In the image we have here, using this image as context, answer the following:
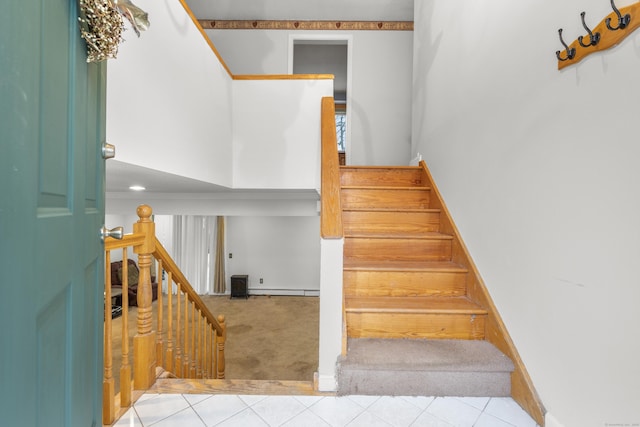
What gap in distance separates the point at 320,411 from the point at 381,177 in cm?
205

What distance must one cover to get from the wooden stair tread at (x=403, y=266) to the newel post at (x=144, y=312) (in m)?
1.10

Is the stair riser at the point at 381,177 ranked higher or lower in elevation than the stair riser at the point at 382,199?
higher

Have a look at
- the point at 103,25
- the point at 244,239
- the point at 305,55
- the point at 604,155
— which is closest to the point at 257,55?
the point at 305,55

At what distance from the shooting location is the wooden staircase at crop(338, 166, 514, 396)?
1.34 m

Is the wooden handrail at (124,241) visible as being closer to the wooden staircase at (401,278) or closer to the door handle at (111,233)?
the door handle at (111,233)

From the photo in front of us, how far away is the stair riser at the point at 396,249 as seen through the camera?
6.65ft

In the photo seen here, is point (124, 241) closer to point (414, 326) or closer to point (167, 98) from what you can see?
point (167, 98)

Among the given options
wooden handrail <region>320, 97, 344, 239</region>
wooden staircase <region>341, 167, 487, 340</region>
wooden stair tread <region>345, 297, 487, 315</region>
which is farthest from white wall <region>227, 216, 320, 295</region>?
wooden stair tread <region>345, 297, 487, 315</region>

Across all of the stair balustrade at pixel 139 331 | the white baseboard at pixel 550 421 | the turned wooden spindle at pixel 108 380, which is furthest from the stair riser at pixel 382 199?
the turned wooden spindle at pixel 108 380

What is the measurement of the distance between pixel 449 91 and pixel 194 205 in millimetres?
2991

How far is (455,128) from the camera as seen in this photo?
6.90 feet

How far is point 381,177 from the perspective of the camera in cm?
279

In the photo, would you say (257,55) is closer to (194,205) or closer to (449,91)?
(194,205)

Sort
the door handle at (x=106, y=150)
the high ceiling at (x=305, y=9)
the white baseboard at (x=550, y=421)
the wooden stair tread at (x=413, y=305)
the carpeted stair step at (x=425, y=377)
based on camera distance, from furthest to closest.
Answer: the high ceiling at (x=305, y=9), the wooden stair tread at (x=413, y=305), the carpeted stair step at (x=425, y=377), the white baseboard at (x=550, y=421), the door handle at (x=106, y=150)
